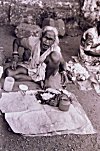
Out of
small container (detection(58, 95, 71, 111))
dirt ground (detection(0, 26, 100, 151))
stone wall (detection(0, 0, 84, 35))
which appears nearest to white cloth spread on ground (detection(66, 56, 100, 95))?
dirt ground (detection(0, 26, 100, 151))

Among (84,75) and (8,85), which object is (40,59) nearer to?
(8,85)

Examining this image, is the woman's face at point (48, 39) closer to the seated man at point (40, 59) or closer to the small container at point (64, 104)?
the seated man at point (40, 59)

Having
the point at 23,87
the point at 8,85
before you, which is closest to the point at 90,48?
the point at 23,87

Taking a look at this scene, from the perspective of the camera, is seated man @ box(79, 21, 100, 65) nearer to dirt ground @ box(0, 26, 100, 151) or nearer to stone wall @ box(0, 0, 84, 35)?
stone wall @ box(0, 0, 84, 35)

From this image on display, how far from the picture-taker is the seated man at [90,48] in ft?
18.7

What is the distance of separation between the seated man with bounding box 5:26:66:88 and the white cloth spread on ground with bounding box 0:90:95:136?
465 millimetres

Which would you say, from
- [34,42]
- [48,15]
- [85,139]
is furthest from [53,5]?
[85,139]

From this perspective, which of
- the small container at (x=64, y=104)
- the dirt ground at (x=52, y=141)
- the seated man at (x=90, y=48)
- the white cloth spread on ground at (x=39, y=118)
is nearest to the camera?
the dirt ground at (x=52, y=141)

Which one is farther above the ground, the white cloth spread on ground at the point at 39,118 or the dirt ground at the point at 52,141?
the white cloth spread on ground at the point at 39,118

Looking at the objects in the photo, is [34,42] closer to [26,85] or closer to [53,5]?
[26,85]

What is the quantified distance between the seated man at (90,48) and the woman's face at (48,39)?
1062mm

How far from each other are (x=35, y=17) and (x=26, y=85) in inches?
78.6

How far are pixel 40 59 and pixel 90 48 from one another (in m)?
1.16

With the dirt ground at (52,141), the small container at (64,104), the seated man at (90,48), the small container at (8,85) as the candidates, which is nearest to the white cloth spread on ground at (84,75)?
the seated man at (90,48)
